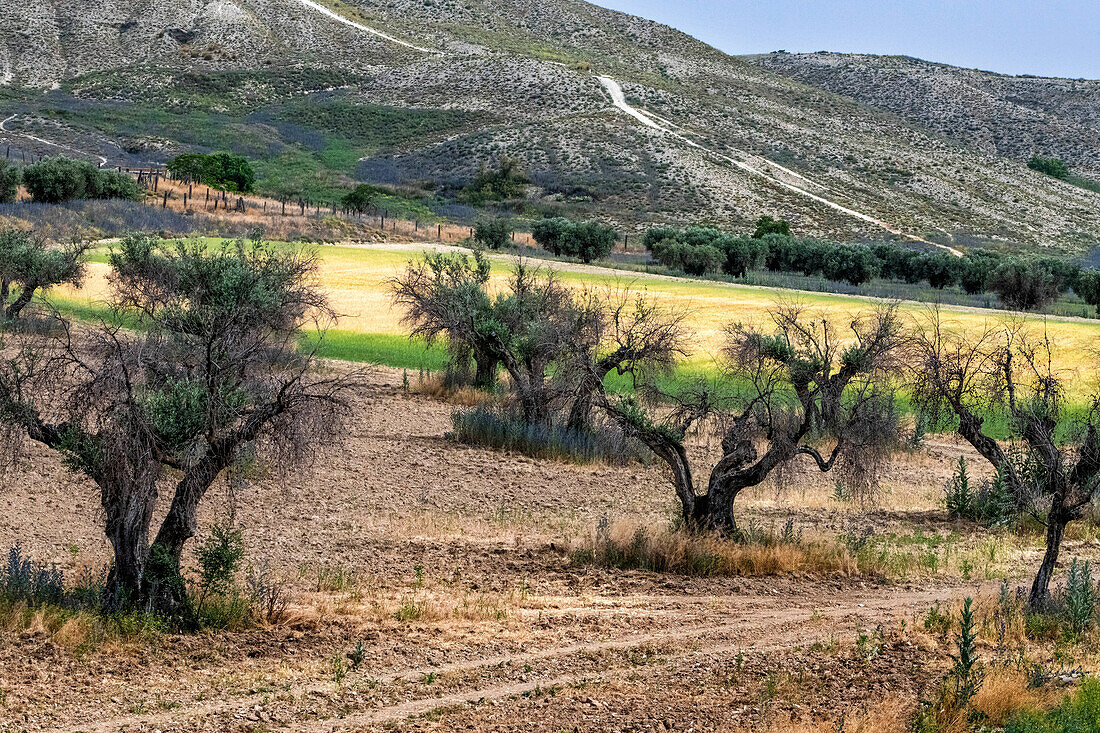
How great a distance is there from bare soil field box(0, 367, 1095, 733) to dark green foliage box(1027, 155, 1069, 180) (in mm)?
120098

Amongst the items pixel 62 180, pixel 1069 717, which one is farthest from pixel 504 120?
pixel 1069 717

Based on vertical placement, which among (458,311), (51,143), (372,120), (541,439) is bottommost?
(541,439)

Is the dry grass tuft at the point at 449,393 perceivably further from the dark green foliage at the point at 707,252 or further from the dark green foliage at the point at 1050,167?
the dark green foliage at the point at 1050,167

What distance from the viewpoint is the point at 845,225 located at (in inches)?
3509

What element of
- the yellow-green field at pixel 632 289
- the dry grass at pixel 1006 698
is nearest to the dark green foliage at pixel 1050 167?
the yellow-green field at pixel 632 289

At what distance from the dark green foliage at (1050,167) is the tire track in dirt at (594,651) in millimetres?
125162

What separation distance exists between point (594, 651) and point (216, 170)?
8360cm

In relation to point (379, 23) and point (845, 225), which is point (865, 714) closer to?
point (845, 225)

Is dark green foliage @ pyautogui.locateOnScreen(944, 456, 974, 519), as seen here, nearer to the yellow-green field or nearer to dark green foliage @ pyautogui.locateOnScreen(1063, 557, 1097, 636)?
dark green foliage @ pyautogui.locateOnScreen(1063, 557, 1097, 636)

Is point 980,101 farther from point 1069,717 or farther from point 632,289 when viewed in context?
point 1069,717

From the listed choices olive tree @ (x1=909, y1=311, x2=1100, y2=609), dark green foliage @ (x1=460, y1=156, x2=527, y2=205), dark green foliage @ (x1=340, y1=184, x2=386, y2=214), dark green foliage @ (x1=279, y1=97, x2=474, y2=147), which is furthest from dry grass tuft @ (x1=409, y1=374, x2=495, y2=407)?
dark green foliage @ (x1=279, y1=97, x2=474, y2=147)

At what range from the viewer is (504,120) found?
113m

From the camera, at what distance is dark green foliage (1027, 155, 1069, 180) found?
411 ft

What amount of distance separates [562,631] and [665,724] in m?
2.60
